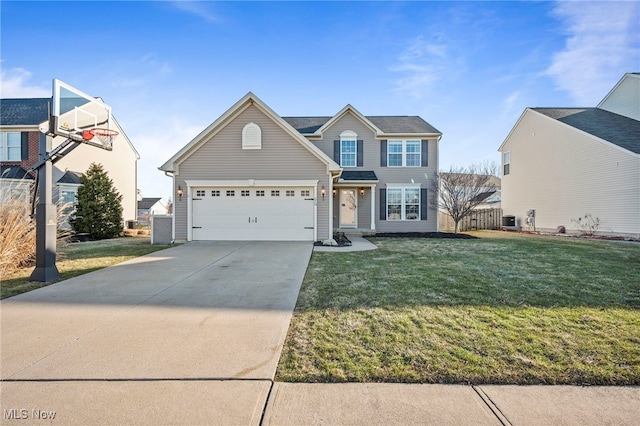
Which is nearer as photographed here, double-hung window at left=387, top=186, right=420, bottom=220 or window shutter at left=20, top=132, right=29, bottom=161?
double-hung window at left=387, top=186, right=420, bottom=220

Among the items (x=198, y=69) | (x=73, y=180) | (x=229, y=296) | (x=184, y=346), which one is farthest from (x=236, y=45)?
(x=73, y=180)

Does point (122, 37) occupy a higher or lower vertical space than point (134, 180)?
higher

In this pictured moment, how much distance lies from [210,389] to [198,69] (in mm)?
13358

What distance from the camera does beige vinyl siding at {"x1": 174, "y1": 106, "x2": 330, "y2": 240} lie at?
12.5m

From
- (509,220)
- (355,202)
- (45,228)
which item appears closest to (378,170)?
(355,202)

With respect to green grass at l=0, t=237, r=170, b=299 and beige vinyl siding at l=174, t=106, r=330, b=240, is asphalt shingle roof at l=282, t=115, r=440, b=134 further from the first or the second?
green grass at l=0, t=237, r=170, b=299

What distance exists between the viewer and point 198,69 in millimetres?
12773

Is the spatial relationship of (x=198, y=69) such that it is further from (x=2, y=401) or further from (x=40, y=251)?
(x=2, y=401)

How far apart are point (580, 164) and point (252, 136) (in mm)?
16987

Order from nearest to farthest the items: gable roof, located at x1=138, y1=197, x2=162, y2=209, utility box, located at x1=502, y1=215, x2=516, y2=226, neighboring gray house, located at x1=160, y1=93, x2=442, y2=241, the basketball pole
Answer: the basketball pole < neighboring gray house, located at x1=160, y1=93, x2=442, y2=241 < utility box, located at x1=502, y1=215, x2=516, y2=226 < gable roof, located at x1=138, y1=197, x2=162, y2=209

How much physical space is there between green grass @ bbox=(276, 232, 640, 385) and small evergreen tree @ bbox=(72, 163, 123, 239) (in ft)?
47.8

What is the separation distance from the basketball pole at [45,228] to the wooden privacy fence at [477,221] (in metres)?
20.2

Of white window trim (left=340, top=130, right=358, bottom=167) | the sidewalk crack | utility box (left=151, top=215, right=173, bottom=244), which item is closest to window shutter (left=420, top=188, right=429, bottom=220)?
white window trim (left=340, top=130, right=358, bottom=167)

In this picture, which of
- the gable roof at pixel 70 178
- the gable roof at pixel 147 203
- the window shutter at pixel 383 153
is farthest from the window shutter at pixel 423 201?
the gable roof at pixel 147 203
